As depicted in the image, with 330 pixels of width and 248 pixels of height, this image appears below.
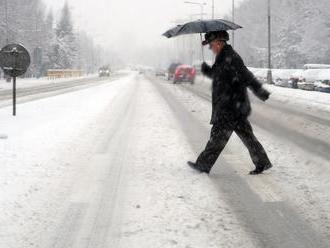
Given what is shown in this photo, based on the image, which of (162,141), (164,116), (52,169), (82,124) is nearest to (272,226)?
(52,169)

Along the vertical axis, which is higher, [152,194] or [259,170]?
[259,170]

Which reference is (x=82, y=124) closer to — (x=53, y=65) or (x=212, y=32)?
(x=212, y=32)

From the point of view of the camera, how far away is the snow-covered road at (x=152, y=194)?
170 inches

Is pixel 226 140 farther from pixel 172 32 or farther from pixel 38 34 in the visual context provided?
pixel 38 34

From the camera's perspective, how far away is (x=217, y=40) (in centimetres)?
654

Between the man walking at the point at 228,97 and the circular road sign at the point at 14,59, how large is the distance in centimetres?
784

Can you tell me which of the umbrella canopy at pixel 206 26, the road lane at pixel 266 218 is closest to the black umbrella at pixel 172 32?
the umbrella canopy at pixel 206 26

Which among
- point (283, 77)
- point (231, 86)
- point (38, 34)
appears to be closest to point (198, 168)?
point (231, 86)

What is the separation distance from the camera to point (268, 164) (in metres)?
6.66

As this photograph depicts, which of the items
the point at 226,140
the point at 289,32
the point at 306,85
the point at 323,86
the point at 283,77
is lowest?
the point at 226,140

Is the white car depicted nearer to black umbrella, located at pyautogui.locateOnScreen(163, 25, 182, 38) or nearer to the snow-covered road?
the snow-covered road

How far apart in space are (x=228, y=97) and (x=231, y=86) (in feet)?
0.46

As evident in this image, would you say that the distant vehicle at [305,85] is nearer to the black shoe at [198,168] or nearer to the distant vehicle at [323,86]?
the distant vehicle at [323,86]

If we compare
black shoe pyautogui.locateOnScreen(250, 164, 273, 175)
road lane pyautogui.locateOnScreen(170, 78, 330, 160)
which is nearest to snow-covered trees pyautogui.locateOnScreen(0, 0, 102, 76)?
road lane pyautogui.locateOnScreen(170, 78, 330, 160)
